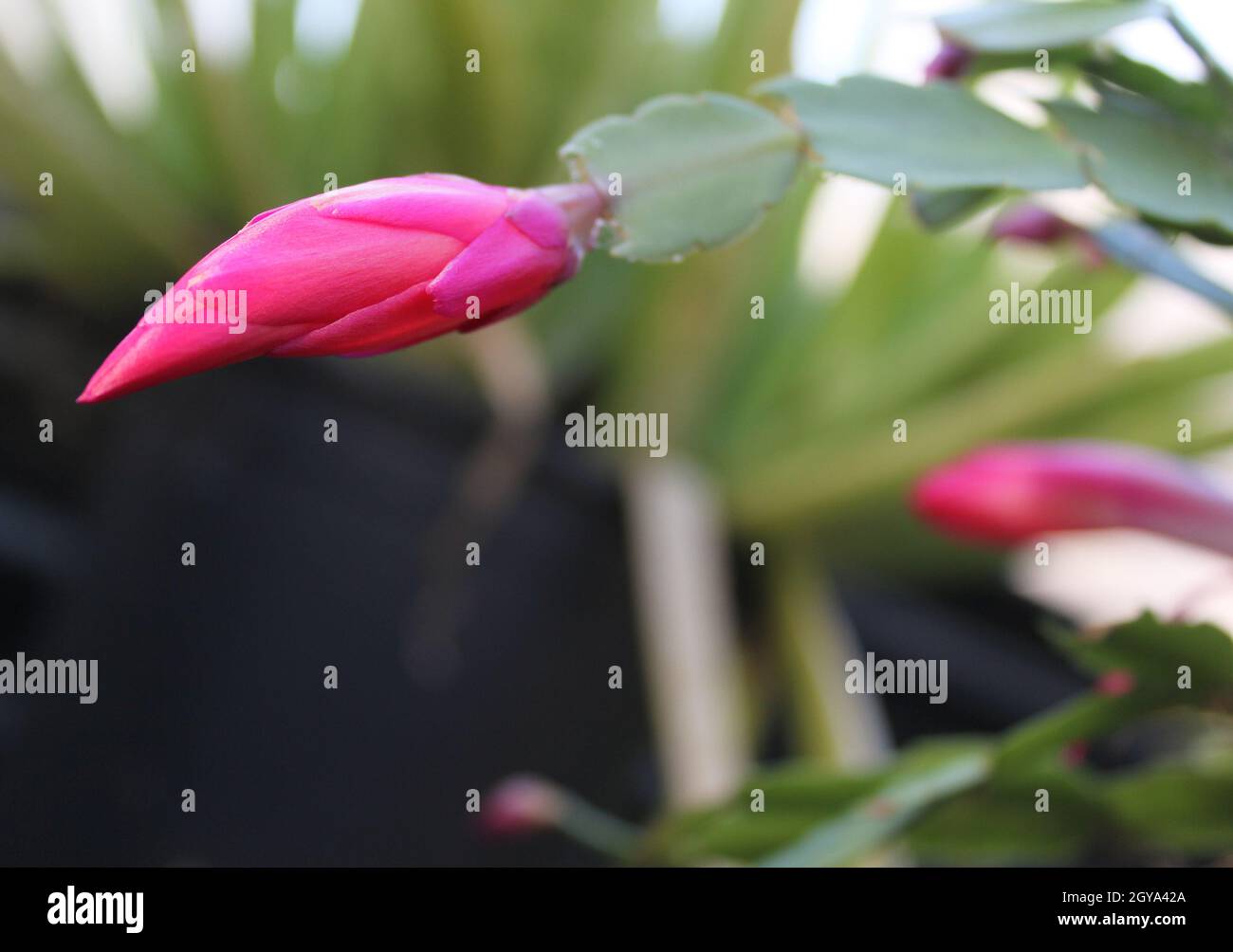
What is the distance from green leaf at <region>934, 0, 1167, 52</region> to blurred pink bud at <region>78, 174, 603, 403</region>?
164 mm

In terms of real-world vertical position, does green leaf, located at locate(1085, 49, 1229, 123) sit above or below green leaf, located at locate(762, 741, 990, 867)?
above

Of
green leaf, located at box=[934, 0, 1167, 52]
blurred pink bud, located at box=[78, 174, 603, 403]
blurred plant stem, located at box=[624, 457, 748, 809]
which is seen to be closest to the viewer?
blurred pink bud, located at box=[78, 174, 603, 403]

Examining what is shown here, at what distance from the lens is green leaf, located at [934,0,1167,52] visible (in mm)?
346

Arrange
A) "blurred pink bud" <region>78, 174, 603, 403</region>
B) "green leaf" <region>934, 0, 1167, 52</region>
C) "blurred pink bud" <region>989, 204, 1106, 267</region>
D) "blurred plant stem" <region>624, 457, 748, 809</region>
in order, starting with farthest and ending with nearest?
"blurred plant stem" <region>624, 457, 748, 809</region>
"blurred pink bud" <region>989, 204, 1106, 267</region>
"green leaf" <region>934, 0, 1167, 52</region>
"blurred pink bud" <region>78, 174, 603, 403</region>

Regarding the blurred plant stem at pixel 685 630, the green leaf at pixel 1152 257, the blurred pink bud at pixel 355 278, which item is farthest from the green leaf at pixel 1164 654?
the blurred plant stem at pixel 685 630

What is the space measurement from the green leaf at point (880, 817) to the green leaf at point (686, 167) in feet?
0.68

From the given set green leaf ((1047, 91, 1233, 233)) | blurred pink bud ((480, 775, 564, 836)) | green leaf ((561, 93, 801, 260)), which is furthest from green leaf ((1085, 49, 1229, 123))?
blurred pink bud ((480, 775, 564, 836))

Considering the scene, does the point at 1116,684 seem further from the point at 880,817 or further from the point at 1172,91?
the point at 1172,91

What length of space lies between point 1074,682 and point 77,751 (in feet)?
2.86

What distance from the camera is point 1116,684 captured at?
1.33 feet

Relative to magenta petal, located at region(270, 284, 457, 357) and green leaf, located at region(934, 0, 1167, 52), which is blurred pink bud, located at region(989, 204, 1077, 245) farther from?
magenta petal, located at region(270, 284, 457, 357)

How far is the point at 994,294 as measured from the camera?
3.34 feet

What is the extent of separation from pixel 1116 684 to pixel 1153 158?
18 centimetres

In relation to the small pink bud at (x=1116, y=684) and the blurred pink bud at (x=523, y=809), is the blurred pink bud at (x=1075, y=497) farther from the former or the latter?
the blurred pink bud at (x=523, y=809)
